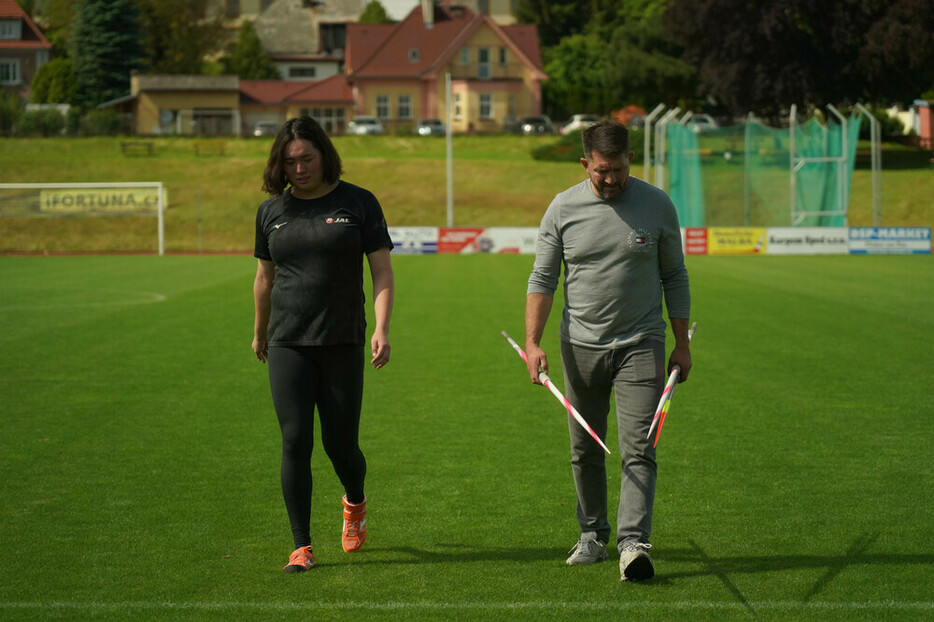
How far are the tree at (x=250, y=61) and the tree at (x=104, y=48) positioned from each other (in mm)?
17129

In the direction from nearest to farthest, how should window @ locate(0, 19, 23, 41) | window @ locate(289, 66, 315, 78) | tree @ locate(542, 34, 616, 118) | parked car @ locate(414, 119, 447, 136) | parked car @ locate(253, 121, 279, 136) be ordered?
parked car @ locate(414, 119, 447, 136) → parked car @ locate(253, 121, 279, 136) → tree @ locate(542, 34, 616, 118) → window @ locate(0, 19, 23, 41) → window @ locate(289, 66, 315, 78)

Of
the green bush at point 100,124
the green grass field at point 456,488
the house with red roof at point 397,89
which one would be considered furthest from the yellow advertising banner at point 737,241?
the house with red roof at point 397,89

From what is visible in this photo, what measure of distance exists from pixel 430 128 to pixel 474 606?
65.7 meters

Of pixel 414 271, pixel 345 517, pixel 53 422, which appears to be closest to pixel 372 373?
pixel 53 422

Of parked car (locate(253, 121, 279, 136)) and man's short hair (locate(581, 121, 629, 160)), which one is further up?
parked car (locate(253, 121, 279, 136))

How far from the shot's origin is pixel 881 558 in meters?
5.53

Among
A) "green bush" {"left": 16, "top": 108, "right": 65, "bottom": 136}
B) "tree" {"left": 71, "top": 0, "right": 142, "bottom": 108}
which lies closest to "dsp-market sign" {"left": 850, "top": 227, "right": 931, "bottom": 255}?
"green bush" {"left": 16, "top": 108, "right": 65, "bottom": 136}

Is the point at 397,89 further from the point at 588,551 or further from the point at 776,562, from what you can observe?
the point at 776,562

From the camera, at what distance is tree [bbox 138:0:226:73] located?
89625 millimetres

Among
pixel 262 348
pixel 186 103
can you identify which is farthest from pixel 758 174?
pixel 186 103

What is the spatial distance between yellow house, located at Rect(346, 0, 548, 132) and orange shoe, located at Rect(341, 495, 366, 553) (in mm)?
71411

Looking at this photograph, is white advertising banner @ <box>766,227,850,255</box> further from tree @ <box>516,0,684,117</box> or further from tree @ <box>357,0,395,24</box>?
tree @ <box>357,0,395,24</box>

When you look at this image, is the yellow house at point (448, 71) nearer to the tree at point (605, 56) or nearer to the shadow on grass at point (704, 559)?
the tree at point (605, 56)

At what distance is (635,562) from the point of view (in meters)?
5.13
